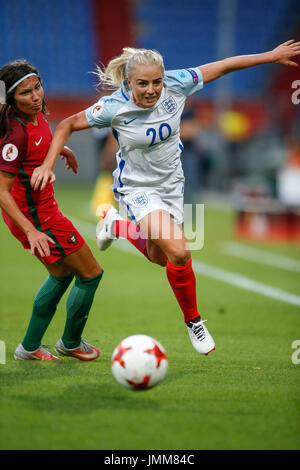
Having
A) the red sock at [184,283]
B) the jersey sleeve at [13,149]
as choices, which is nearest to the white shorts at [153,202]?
the red sock at [184,283]

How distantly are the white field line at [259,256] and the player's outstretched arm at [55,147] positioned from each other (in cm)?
Result: 622

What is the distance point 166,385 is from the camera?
15.4 feet

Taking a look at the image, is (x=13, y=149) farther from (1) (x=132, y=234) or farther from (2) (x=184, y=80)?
(1) (x=132, y=234)

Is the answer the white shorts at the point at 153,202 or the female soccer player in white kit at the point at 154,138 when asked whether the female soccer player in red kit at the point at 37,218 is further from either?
the white shorts at the point at 153,202

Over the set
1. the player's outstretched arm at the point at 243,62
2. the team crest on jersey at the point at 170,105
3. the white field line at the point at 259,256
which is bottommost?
the team crest on jersey at the point at 170,105

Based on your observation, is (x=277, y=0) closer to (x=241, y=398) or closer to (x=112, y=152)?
(x=112, y=152)

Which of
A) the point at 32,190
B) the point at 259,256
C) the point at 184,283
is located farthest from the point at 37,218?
the point at 259,256

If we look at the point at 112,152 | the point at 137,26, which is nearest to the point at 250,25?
the point at 137,26

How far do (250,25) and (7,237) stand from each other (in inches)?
890

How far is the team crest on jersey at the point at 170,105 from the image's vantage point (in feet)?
17.2

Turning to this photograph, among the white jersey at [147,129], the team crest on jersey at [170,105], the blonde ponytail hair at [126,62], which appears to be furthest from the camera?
the team crest on jersey at [170,105]

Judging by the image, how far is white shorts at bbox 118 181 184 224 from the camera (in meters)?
5.36

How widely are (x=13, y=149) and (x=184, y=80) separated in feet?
4.55

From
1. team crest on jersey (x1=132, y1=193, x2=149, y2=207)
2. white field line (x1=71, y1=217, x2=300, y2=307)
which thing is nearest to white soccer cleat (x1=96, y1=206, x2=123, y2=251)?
team crest on jersey (x1=132, y1=193, x2=149, y2=207)
